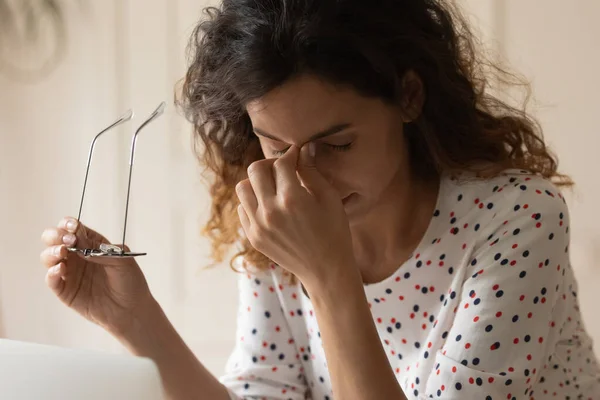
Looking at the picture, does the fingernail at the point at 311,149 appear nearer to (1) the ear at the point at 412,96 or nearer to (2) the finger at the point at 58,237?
(1) the ear at the point at 412,96

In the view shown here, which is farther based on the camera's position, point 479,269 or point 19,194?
point 19,194

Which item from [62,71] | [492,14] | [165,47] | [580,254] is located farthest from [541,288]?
[62,71]

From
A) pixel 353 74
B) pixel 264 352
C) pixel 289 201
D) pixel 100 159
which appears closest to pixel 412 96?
pixel 353 74

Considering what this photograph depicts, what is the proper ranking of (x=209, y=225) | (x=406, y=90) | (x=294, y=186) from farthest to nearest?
1. (x=209, y=225)
2. (x=406, y=90)
3. (x=294, y=186)

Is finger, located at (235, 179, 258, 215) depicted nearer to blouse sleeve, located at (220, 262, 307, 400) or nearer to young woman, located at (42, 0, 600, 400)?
young woman, located at (42, 0, 600, 400)

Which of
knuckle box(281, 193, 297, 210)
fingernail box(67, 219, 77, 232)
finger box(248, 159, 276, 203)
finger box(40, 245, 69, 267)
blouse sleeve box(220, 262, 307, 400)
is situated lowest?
blouse sleeve box(220, 262, 307, 400)

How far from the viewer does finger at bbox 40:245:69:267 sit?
1.02 metres

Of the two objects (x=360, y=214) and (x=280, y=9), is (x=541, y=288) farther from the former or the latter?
(x=280, y=9)

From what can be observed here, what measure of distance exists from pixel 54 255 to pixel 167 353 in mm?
223

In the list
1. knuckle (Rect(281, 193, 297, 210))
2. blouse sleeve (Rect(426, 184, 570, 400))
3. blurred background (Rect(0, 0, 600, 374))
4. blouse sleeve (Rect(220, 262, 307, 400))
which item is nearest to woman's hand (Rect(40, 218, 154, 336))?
blouse sleeve (Rect(220, 262, 307, 400))

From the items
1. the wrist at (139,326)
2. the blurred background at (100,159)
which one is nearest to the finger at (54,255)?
the wrist at (139,326)

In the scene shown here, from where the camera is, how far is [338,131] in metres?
0.91

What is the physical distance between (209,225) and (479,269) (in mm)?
488

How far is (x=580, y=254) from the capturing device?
158cm
